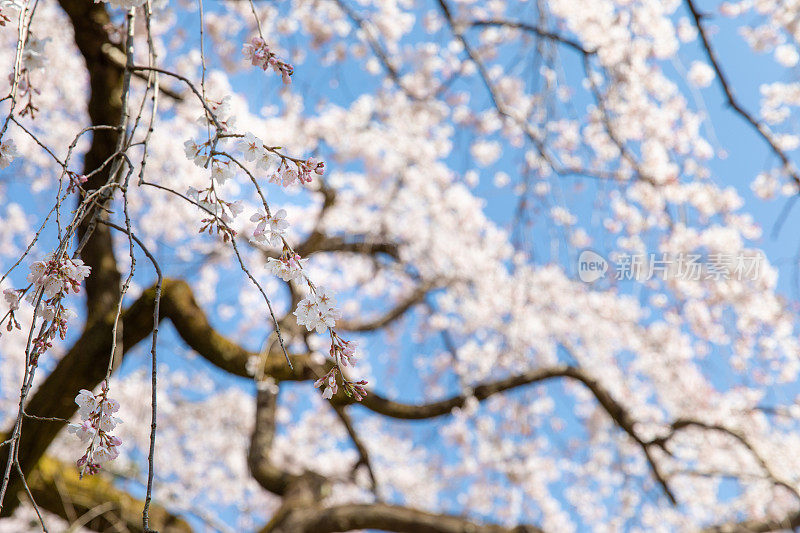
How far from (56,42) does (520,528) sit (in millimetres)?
5738

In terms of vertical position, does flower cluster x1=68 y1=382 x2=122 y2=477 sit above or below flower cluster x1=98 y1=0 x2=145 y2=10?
below

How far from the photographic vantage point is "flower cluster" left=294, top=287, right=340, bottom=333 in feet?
4.01

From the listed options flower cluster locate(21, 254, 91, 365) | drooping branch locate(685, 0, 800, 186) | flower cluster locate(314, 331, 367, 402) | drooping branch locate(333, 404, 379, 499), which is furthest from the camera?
drooping branch locate(333, 404, 379, 499)

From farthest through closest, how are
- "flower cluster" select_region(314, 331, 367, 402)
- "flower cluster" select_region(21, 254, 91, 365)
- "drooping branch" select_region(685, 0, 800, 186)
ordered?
1. "drooping branch" select_region(685, 0, 800, 186)
2. "flower cluster" select_region(314, 331, 367, 402)
3. "flower cluster" select_region(21, 254, 91, 365)

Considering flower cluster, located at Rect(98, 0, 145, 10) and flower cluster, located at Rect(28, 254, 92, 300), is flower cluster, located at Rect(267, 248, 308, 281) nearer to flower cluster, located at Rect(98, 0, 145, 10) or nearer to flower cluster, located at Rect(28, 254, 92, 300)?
flower cluster, located at Rect(28, 254, 92, 300)

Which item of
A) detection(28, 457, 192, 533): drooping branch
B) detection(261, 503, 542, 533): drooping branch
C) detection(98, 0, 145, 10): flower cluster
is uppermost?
detection(98, 0, 145, 10): flower cluster

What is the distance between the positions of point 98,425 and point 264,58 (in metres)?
0.78

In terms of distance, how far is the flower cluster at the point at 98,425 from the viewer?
3.67 feet

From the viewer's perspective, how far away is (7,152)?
131 centimetres

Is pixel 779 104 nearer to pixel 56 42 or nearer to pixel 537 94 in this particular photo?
pixel 537 94

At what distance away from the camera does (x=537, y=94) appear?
11.1 ft

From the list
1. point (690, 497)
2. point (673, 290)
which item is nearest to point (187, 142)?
point (673, 290)

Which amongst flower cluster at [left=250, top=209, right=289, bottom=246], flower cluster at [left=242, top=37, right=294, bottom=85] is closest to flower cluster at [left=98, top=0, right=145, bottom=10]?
flower cluster at [left=242, top=37, right=294, bottom=85]

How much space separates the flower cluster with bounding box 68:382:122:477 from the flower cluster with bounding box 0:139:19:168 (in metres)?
0.51
